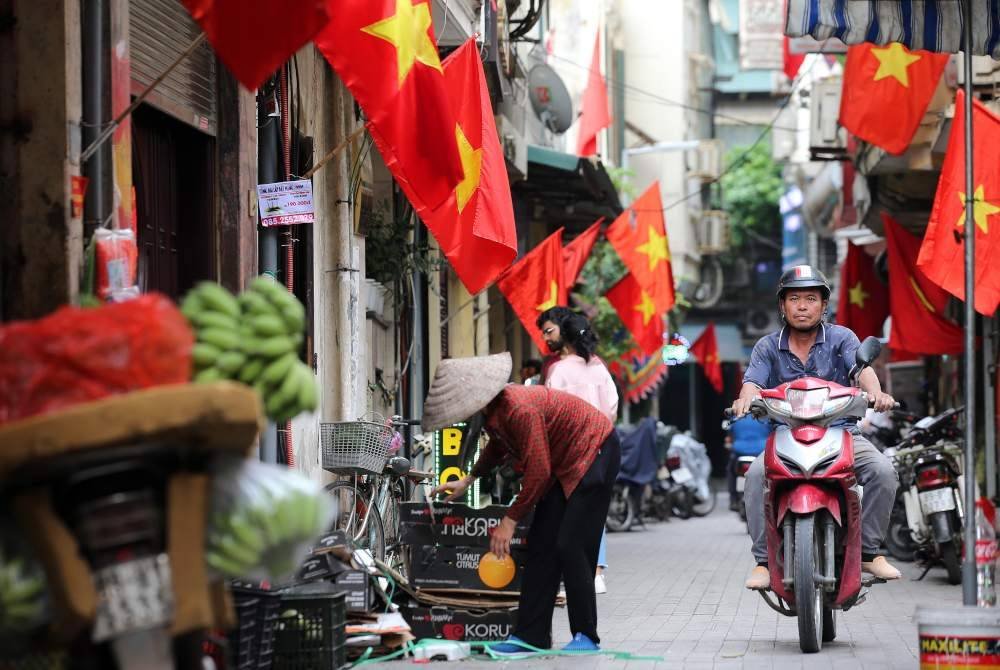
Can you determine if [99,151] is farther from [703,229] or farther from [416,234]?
[703,229]

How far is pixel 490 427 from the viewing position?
8.34 metres

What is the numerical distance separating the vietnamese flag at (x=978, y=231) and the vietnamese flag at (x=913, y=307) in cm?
675

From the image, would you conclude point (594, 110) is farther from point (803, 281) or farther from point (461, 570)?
point (461, 570)

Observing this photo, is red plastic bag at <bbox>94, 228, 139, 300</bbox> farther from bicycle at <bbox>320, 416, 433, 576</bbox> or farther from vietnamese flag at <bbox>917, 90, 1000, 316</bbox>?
vietnamese flag at <bbox>917, 90, 1000, 316</bbox>

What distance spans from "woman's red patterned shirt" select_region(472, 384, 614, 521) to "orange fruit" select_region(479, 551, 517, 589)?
62 centimetres

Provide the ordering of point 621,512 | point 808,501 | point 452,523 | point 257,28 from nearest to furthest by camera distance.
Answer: point 257,28
point 808,501
point 452,523
point 621,512

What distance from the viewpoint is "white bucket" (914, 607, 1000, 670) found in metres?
6.39

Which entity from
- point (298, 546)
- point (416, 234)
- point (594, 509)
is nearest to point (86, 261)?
point (298, 546)

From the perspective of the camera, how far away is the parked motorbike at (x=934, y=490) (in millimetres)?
13055

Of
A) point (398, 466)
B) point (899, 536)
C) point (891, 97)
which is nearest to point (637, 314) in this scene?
point (891, 97)

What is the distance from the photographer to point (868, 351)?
28.0ft

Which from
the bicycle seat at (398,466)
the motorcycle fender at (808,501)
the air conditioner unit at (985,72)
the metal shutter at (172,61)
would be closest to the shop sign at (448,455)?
the bicycle seat at (398,466)

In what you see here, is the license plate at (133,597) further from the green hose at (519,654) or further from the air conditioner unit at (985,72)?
the air conditioner unit at (985,72)

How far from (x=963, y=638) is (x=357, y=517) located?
5.79m
